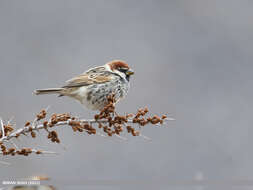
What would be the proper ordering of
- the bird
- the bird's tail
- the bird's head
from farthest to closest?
1. the bird's head
2. the bird
3. the bird's tail

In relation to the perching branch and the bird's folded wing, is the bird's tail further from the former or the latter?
the perching branch

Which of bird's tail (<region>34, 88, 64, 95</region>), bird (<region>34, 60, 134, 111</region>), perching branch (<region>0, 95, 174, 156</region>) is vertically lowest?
perching branch (<region>0, 95, 174, 156</region>)

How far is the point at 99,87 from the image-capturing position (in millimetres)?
3492

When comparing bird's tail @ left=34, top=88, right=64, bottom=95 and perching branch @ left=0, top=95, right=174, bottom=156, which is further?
bird's tail @ left=34, top=88, right=64, bottom=95

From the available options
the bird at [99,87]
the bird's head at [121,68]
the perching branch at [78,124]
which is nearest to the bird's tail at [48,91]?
the bird at [99,87]

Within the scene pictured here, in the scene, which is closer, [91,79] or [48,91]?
[48,91]

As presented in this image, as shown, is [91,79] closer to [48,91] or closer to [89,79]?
[89,79]

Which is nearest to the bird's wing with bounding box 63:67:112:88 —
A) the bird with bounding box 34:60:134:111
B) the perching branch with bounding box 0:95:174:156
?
the bird with bounding box 34:60:134:111

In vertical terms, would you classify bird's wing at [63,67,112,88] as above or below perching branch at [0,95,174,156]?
above

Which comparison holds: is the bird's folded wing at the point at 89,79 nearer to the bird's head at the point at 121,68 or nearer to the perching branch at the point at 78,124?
the bird's head at the point at 121,68

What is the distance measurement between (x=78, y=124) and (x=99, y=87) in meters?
1.18

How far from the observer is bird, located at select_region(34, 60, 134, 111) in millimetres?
3467

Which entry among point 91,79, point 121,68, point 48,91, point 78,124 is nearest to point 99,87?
point 91,79

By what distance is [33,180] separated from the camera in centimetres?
217
